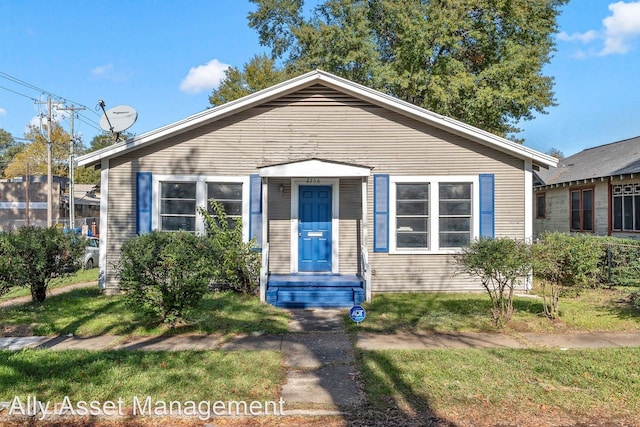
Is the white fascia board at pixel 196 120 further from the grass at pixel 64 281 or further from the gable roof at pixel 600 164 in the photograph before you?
the gable roof at pixel 600 164

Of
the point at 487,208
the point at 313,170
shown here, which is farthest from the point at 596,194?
the point at 313,170

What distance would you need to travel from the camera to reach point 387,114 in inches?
386

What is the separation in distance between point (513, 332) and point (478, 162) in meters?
4.51

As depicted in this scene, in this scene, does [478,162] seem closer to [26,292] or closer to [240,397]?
[240,397]

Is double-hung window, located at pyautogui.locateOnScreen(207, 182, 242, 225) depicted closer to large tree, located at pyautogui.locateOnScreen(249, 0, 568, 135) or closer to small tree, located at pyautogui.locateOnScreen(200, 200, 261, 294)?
small tree, located at pyautogui.locateOnScreen(200, 200, 261, 294)

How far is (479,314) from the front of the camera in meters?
7.53

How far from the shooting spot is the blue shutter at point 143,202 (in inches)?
374

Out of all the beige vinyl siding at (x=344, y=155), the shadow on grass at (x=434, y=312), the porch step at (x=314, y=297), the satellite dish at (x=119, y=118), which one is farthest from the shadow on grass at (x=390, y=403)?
the satellite dish at (x=119, y=118)

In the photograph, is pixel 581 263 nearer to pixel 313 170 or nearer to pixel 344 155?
pixel 344 155

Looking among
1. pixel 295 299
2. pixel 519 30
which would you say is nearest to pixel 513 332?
pixel 295 299

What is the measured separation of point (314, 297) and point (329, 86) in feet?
15.8

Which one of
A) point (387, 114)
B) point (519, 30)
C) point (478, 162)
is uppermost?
point (519, 30)

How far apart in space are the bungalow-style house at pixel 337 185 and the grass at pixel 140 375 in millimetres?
4477

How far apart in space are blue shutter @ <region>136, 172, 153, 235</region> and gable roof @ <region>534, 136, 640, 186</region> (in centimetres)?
1158
